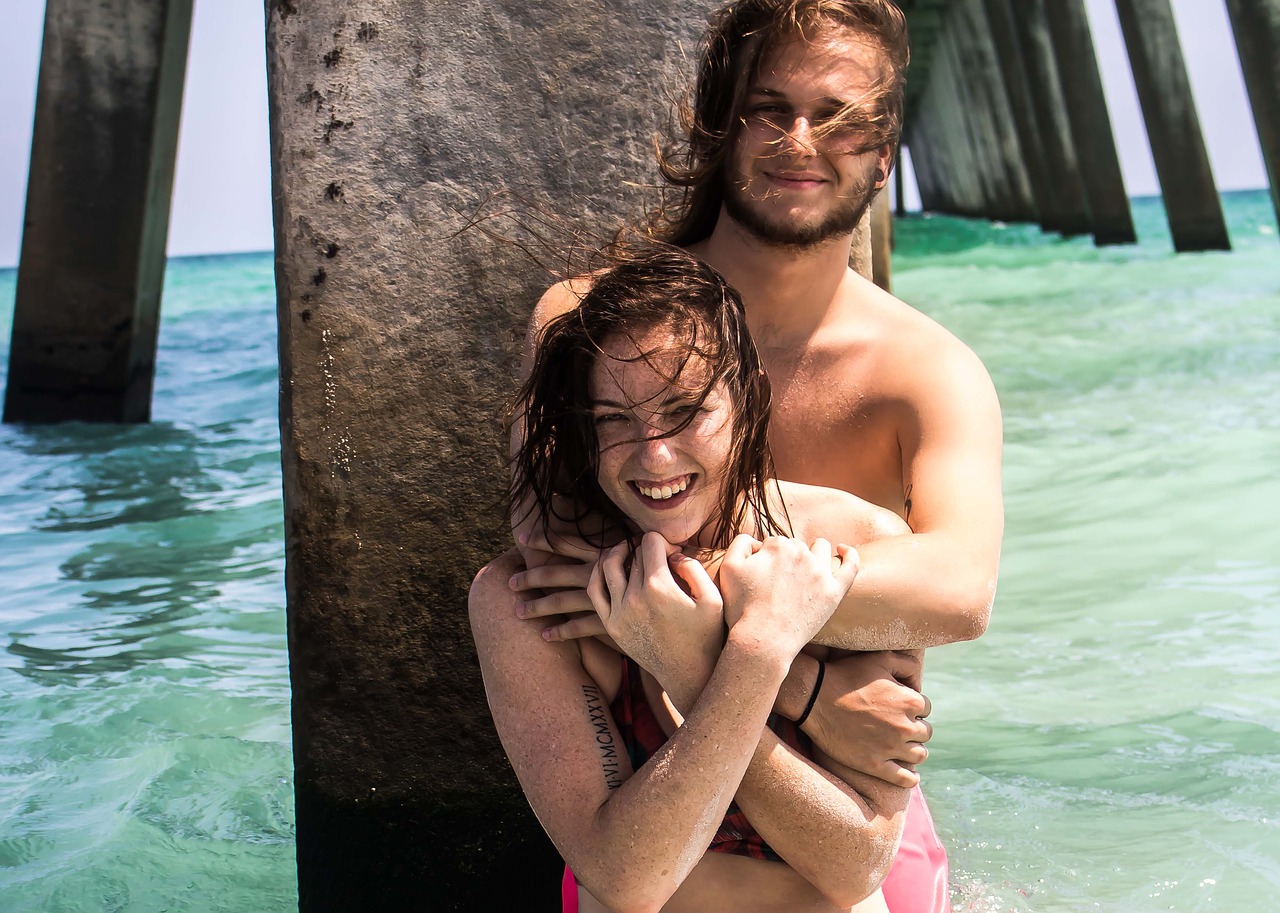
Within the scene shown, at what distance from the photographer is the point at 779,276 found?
2.55 m

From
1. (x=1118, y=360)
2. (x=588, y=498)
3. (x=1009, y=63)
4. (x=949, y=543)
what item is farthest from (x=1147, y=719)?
(x=1009, y=63)

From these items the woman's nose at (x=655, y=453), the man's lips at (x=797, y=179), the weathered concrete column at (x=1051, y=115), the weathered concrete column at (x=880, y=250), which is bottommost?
the woman's nose at (x=655, y=453)

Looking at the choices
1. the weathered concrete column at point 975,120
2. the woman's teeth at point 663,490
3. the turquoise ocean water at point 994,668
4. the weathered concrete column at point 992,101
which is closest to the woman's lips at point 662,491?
the woman's teeth at point 663,490

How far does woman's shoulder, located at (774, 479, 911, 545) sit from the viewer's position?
2.16 m

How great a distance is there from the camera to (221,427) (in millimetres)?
Result: 9961

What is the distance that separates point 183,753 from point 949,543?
2734 millimetres

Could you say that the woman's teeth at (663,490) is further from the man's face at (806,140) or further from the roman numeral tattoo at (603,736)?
the man's face at (806,140)

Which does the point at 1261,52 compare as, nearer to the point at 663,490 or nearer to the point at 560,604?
the point at 663,490

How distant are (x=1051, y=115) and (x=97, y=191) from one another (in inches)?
609

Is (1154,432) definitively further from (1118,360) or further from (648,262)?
(648,262)

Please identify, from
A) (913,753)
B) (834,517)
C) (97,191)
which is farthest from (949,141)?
(913,753)

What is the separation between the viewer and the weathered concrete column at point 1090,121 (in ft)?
54.5

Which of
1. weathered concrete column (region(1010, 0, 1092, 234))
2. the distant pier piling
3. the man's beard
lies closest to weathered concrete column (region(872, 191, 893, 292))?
the man's beard

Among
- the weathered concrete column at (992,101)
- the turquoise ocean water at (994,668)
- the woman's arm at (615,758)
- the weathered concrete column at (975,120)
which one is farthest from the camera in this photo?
the weathered concrete column at (975,120)
